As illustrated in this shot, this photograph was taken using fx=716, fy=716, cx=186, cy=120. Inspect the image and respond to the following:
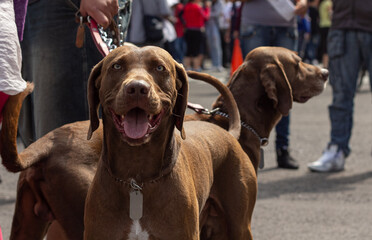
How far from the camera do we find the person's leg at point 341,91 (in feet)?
24.0

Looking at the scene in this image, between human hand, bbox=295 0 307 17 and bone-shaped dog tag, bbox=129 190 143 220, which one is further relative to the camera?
human hand, bbox=295 0 307 17

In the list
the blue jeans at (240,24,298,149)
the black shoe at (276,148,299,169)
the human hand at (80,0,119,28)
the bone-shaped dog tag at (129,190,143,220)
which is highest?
the human hand at (80,0,119,28)

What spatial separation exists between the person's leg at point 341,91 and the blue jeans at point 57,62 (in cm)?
395

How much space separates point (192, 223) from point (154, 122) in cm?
48

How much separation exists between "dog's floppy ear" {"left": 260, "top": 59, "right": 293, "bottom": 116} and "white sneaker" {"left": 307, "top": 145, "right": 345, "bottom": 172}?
7.60 ft

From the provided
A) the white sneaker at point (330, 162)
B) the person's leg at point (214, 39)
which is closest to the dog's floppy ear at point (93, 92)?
the white sneaker at point (330, 162)

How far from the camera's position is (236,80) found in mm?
5250

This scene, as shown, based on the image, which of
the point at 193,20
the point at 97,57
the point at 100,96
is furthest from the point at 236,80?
the point at 193,20

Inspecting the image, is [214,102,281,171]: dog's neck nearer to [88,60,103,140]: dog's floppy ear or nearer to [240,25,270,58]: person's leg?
[88,60,103,140]: dog's floppy ear

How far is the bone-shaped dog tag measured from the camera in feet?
9.59

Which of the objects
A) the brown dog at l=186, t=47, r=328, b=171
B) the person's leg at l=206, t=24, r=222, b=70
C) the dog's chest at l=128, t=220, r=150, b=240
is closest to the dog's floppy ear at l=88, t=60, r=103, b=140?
the dog's chest at l=128, t=220, r=150, b=240

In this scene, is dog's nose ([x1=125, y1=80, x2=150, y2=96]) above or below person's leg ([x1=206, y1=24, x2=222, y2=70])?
above

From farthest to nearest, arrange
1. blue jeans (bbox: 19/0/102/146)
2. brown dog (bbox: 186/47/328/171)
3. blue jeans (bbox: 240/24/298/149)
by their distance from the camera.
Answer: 1. blue jeans (bbox: 240/24/298/149)
2. brown dog (bbox: 186/47/328/171)
3. blue jeans (bbox: 19/0/102/146)

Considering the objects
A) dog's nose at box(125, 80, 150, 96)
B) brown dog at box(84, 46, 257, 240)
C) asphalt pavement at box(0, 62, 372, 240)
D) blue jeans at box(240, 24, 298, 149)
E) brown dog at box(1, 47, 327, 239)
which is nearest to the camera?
dog's nose at box(125, 80, 150, 96)
